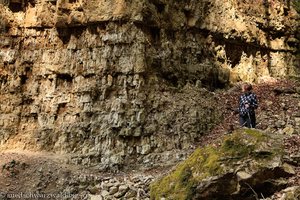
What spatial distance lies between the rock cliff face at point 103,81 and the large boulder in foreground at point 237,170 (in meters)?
5.28

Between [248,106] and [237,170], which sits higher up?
[248,106]

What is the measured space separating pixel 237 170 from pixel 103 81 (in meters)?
8.23

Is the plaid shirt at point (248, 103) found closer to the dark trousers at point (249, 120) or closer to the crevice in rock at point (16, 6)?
the dark trousers at point (249, 120)

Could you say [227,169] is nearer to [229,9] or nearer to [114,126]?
[114,126]

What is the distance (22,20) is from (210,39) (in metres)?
8.55

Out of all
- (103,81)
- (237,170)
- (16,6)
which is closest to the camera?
(237,170)

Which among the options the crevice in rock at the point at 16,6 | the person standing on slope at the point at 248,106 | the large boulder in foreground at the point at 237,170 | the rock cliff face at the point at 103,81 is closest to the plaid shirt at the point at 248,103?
the person standing on slope at the point at 248,106

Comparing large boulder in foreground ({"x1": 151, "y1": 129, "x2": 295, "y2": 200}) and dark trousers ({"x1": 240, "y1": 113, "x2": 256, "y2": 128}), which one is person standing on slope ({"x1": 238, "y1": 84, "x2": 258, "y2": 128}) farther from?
large boulder in foreground ({"x1": 151, "y1": 129, "x2": 295, "y2": 200})

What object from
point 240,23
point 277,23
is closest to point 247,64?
point 240,23

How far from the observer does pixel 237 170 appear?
295 inches

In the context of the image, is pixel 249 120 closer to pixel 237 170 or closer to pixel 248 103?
pixel 248 103

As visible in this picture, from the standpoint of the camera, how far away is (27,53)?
51.3ft

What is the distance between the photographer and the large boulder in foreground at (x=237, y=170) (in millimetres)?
7352

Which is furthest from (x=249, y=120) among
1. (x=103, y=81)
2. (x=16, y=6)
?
(x=16, y=6)
